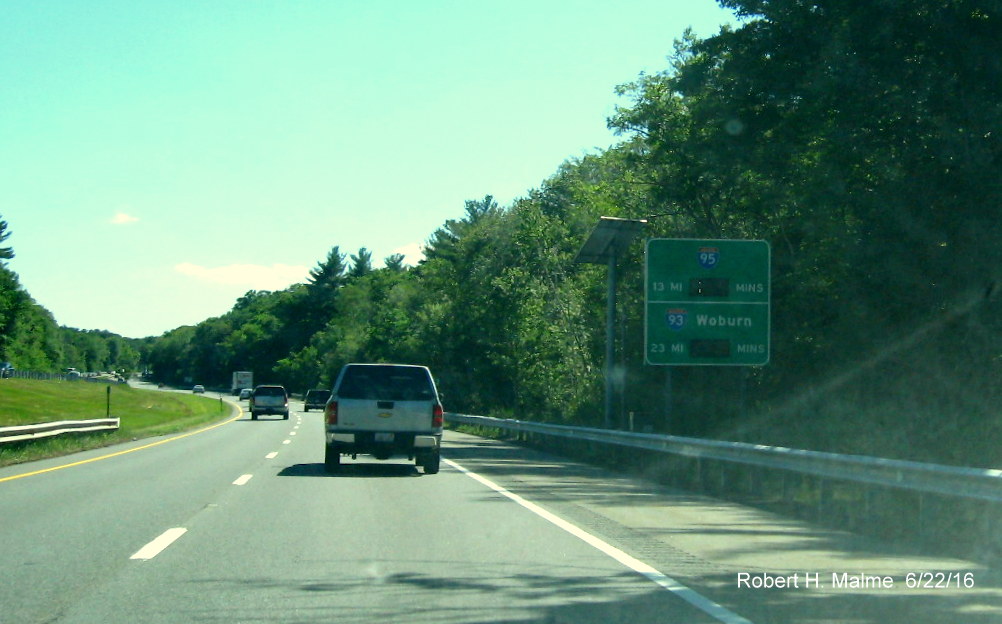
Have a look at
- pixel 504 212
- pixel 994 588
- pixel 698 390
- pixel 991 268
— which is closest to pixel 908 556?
pixel 994 588

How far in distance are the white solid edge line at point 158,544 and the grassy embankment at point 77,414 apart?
11.3 meters

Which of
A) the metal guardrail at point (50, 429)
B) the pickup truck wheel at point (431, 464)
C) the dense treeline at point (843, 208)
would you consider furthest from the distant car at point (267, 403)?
the pickup truck wheel at point (431, 464)

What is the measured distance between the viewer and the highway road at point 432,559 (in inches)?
279

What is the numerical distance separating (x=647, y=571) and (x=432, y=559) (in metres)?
1.88

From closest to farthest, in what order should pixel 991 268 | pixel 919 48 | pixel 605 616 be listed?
pixel 605 616 → pixel 991 268 → pixel 919 48

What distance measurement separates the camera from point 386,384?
18250 mm

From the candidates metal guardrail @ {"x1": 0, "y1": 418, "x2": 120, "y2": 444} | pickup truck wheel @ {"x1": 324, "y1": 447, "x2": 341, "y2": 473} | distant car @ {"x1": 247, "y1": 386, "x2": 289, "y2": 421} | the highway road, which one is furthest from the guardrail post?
distant car @ {"x1": 247, "y1": 386, "x2": 289, "y2": 421}

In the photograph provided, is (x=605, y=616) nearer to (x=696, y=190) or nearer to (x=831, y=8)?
(x=831, y=8)

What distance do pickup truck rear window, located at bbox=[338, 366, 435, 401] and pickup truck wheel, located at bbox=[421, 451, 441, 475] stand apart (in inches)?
39.9

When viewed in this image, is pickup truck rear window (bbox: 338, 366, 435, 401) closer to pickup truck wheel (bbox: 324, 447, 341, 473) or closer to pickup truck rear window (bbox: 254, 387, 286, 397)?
pickup truck wheel (bbox: 324, 447, 341, 473)

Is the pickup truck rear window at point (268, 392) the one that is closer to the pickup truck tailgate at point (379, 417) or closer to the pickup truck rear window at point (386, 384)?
the pickup truck rear window at point (386, 384)

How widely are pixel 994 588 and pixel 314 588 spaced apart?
5.07 meters

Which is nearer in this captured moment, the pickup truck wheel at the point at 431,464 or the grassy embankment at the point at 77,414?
the pickup truck wheel at the point at 431,464

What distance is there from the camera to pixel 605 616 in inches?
274
